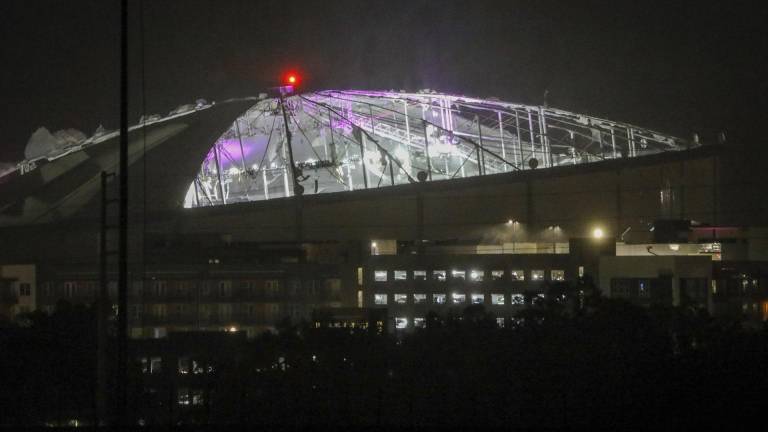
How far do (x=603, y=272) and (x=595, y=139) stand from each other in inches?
272

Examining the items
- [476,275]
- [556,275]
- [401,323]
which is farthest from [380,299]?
[556,275]

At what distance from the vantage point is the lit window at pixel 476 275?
3075 cm

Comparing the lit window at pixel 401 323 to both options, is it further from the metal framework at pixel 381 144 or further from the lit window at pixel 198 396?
the lit window at pixel 198 396

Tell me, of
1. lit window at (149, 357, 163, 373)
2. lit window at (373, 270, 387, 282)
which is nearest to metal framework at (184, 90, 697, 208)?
lit window at (373, 270, 387, 282)

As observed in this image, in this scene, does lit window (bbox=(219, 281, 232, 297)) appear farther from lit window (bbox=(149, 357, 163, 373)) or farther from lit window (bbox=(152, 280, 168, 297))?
lit window (bbox=(149, 357, 163, 373))

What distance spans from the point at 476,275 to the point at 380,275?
300 centimetres

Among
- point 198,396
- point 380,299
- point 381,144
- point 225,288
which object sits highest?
point 381,144

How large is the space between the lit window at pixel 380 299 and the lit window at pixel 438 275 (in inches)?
64.7

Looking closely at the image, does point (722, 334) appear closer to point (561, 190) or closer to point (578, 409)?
point (578, 409)

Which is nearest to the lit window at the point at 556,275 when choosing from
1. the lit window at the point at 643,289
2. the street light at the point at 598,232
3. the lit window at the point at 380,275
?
the lit window at the point at 643,289

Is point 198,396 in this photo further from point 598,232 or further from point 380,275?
point 598,232

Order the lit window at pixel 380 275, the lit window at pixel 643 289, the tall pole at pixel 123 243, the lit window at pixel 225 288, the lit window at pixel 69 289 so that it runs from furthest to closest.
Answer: the lit window at pixel 380 275, the lit window at pixel 69 289, the lit window at pixel 225 288, the lit window at pixel 643 289, the tall pole at pixel 123 243

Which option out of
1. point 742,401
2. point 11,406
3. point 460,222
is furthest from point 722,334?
point 460,222

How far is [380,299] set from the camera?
3109cm
